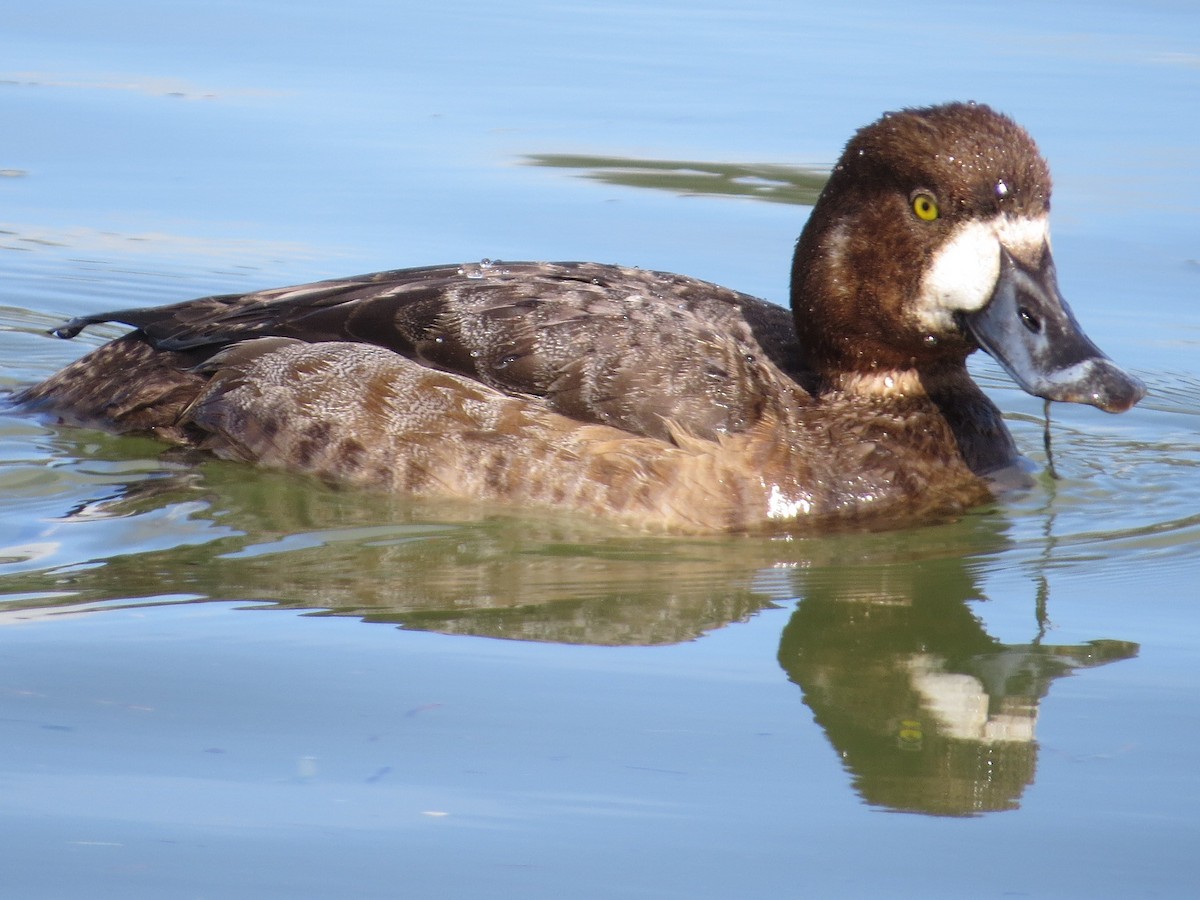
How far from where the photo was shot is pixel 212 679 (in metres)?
4.03

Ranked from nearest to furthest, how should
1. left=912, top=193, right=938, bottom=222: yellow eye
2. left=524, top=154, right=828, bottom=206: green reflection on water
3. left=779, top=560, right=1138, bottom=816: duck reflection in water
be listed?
left=779, top=560, right=1138, bottom=816: duck reflection in water, left=912, top=193, right=938, bottom=222: yellow eye, left=524, top=154, right=828, bottom=206: green reflection on water

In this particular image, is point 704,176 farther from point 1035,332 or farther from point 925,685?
point 925,685

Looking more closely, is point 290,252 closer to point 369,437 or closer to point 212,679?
point 369,437

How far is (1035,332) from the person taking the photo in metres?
5.35

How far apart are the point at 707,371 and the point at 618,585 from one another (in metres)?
0.90

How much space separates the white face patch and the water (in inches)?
27.4

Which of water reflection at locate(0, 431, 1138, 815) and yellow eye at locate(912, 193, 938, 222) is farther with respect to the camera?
yellow eye at locate(912, 193, 938, 222)

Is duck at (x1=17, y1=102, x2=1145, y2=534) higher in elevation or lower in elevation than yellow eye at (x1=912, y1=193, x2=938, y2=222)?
lower

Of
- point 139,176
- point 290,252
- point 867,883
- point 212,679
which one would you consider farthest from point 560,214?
point 867,883

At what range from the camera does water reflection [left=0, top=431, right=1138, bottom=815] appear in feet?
13.0

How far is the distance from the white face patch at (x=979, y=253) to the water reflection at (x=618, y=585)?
2.22 feet

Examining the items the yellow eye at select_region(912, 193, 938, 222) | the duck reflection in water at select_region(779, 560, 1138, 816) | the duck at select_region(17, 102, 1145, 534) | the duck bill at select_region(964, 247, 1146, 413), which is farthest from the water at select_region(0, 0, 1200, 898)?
the yellow eye at select_region(912, 193, 938, 222)

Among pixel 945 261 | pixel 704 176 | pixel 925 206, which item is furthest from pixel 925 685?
pixel 704 176

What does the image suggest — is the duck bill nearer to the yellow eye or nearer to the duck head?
the duck head
